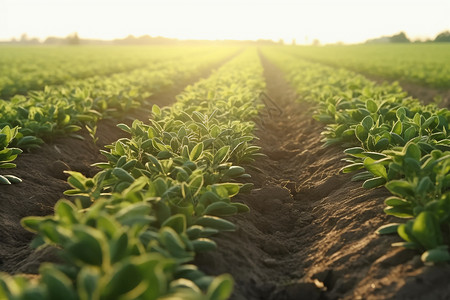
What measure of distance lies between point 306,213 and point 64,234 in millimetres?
2756

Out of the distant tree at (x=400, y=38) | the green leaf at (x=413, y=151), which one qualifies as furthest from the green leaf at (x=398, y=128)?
the distant tree at (x=400, y=38)

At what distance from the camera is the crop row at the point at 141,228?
1.74 metres

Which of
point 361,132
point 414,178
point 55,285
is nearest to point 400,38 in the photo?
point 361,132

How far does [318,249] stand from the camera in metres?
3.34

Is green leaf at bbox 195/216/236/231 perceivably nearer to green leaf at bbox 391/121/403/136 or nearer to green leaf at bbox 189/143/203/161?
green leaf at bbox 189/143/203/161

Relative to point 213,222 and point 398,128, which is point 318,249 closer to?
point 213,222

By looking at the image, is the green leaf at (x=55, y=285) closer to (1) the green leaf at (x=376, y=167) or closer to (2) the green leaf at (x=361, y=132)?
(1) the green leaf at (x=376, y=167)

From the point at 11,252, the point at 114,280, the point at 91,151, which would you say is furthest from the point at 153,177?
the point at 91,151

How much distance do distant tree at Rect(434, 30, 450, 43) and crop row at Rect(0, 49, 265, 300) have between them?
102m

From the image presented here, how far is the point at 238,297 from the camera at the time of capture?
8.41 feet

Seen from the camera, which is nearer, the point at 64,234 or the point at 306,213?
the point at 64,234

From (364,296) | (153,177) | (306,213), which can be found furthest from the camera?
(306,213)

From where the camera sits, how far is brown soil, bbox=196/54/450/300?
251 centimetres

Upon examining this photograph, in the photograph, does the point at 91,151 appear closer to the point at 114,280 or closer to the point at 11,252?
the point at 11,252
